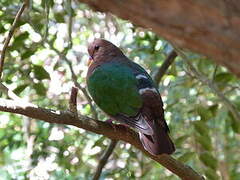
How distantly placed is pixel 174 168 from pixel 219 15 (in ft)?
6.71

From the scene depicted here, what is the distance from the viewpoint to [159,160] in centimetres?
315

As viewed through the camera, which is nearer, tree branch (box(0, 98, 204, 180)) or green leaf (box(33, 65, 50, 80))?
tree branch (box(0, 98, 204, 180))

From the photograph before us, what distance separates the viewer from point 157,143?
127 inches

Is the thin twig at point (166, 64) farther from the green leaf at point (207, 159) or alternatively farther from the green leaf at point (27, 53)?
the green leaf at point (27, 53)

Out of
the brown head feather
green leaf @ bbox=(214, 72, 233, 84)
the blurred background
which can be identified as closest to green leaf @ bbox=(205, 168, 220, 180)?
the blurred background

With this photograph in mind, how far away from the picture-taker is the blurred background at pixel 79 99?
4.09 m

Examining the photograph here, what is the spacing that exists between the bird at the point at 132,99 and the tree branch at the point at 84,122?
7cm

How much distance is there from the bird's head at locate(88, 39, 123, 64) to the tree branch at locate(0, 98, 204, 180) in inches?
55.8

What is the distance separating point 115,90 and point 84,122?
1.13m

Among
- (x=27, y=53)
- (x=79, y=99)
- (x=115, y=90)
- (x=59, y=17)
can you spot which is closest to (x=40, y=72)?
(x=27, y=53)

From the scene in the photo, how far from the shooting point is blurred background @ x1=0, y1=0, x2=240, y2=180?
4.09m

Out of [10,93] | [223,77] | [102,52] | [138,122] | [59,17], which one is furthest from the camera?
[102,52]

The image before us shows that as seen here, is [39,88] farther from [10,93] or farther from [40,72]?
[10,93]

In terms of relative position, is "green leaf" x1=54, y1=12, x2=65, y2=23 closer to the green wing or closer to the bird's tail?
the green wing
